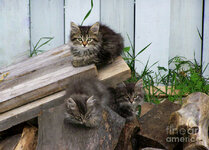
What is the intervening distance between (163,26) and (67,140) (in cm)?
274

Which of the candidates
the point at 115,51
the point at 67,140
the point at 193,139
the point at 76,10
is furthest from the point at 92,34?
the point at 193,139

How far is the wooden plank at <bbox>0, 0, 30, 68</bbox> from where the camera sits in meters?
4.30

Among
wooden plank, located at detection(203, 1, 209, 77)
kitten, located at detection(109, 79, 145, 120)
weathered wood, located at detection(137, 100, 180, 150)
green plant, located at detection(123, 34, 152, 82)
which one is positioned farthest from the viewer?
wooden plank, located at detection(203, 1, 209, 77)

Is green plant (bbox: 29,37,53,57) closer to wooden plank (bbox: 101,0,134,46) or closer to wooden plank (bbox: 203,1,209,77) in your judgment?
wooden plank (bbox: 101,0,134,46)

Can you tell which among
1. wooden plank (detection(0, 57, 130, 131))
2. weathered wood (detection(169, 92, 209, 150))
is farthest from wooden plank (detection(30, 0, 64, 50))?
A: weathered wood (detection(169, 92, 209, 150))

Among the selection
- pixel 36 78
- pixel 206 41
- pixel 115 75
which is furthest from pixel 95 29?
pixel 206 41

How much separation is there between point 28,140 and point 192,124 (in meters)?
1.46

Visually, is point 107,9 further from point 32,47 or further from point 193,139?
point 193,139

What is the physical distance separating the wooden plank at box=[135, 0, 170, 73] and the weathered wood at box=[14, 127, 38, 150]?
2192 mm

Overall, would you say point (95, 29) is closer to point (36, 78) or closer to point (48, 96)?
point (36, 78)

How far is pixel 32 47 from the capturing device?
14.9 ft

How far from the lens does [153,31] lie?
433cm

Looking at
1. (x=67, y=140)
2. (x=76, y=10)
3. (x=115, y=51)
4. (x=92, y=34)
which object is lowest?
(x=67, y=140)

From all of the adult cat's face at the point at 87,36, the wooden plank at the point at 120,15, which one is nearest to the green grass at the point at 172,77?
the wooden plank at the point at 120,15
